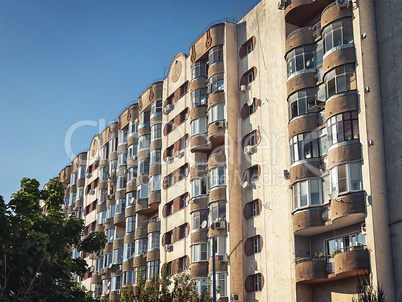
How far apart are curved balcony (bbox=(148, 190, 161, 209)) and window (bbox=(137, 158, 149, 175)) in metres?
3.78

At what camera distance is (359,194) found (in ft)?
104

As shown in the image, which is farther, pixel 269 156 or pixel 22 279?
pixel 269 156

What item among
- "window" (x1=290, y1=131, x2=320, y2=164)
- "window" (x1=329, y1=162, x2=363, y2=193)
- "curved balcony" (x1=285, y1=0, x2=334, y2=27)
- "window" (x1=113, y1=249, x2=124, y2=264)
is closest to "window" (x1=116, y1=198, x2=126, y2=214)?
"window" (x1=113, y1=249, x2=124, y2=264)

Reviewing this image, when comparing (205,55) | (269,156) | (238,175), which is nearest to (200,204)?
(238,175)

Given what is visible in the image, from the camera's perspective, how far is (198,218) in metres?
45.9

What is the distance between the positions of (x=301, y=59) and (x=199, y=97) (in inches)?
511

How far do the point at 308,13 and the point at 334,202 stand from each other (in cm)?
1389

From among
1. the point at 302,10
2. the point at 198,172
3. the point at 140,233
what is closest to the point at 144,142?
the point at 140,233

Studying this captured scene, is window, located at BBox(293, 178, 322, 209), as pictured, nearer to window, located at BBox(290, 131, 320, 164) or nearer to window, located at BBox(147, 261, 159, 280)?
window, located at BBox(290, 131, 320, 164)

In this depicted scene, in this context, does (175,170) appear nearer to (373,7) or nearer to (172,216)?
(172,216)

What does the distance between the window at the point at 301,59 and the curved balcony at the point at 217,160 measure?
28.5 ft

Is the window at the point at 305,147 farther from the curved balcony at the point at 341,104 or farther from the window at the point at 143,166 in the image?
the window at the point at 143,166

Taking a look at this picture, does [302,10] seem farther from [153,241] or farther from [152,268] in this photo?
[152,268]

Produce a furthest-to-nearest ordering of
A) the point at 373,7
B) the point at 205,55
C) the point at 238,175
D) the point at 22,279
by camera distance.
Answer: the point at 205,55 < the point at 238,175 < the point at 373,7 < the point at 22,279
